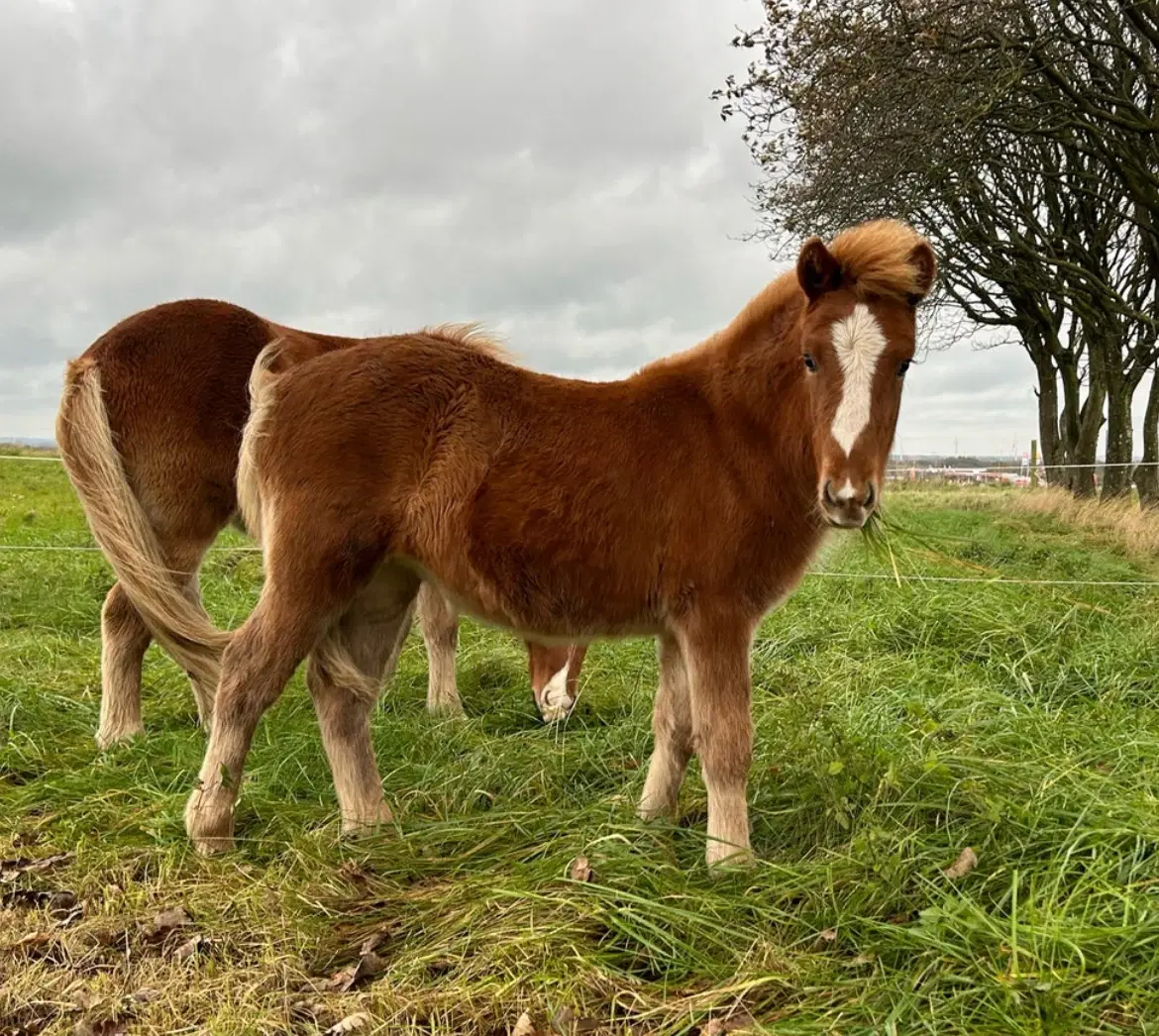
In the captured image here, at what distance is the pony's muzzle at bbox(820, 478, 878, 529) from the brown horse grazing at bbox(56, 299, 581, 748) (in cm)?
203

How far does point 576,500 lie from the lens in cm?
294

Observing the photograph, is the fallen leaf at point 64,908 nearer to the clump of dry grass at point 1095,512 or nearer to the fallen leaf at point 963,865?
the fallen leaf at point 963,865

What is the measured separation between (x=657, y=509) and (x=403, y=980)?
1676 millimetres

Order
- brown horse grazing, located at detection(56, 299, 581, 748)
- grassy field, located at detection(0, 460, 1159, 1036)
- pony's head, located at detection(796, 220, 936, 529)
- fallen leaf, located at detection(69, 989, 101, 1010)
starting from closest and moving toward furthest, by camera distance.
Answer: grassy field, located at detection(0, 460, 1159, 1036) < fallen leaf, located at detection(69, 989, 101, 1010) < pony's head, located at detection(796, 220, 936, 529) < brown horse grazing, located at detection(56, 299, 581, 748)

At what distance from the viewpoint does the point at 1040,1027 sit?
5.97 feet

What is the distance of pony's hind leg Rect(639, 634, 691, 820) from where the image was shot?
3.18m

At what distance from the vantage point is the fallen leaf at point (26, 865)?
2.89m

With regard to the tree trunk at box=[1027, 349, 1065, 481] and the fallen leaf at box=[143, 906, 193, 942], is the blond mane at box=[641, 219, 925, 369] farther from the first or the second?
the tree trunk at box=[1027, 349, 1065, 481]

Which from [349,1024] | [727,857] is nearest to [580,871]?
[727,857]

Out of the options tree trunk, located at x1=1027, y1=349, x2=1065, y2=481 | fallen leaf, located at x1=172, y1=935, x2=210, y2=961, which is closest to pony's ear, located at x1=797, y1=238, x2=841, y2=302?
fallen leaf, located at x1=172, y1=935, x2=210, y2=961

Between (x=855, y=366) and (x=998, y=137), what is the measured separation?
11.1m

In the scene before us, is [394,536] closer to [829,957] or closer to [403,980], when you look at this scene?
[403,980]

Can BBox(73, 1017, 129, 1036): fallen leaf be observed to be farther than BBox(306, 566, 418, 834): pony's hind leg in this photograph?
No

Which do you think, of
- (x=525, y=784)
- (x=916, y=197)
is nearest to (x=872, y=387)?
(x=525, y=784)
